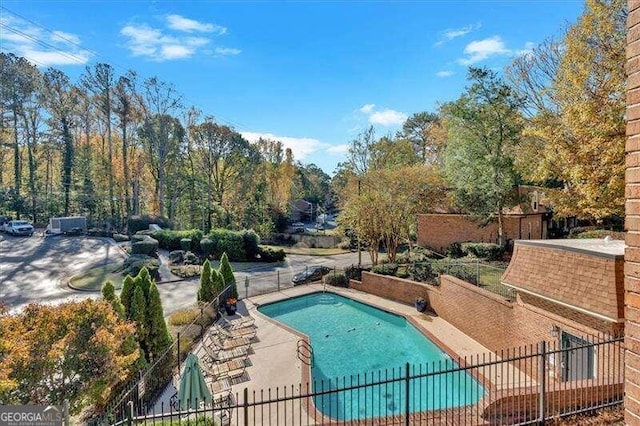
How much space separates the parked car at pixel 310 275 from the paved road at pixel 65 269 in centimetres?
53

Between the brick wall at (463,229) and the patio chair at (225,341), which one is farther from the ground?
the brick wall at (463,229)

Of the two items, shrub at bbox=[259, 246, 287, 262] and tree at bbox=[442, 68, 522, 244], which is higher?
tree at bbox=[442, 68, 522, 244]

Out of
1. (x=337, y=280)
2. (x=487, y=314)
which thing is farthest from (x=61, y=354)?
(x=337, y=280)

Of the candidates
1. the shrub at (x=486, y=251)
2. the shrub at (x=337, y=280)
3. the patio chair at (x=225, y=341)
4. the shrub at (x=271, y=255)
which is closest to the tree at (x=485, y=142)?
the shrub at (x=486, y=251)

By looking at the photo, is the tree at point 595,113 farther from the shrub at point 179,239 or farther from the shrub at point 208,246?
the shrub at point 179,239

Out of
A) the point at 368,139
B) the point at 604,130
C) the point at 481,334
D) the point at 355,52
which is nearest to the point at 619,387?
the point at 481,334

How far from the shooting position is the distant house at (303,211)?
61559 mm

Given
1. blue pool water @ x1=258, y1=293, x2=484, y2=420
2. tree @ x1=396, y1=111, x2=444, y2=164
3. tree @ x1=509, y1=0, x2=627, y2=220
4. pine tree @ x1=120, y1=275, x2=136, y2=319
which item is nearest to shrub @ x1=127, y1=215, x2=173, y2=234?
blue pool water @ x1=258, y1=293, x2=484, y2=420

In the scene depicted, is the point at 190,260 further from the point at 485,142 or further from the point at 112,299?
the point at 485,142

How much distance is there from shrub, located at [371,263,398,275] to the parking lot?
14.7 metres

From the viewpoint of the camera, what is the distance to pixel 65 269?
2381cm

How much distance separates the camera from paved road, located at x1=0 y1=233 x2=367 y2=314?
1881 centimetres

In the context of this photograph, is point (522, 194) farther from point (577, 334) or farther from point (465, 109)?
point (577, 334)

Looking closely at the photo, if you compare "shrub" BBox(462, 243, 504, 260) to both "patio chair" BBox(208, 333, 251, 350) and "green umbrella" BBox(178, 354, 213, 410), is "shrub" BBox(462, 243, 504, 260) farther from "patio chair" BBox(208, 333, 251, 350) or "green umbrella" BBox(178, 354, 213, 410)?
"green umbrella" BBox(178, 354, 213, 410)
